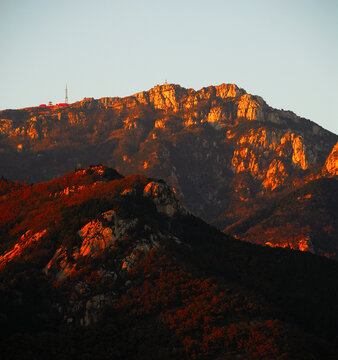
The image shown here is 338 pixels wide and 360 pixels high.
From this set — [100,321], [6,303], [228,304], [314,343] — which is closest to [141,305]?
[100,321]

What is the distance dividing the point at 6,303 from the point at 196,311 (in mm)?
53716

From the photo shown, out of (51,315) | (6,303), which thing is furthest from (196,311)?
(6,303)

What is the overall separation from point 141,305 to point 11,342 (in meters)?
42.8

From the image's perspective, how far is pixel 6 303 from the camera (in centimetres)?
19412

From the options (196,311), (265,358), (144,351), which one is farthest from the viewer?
(196,311)

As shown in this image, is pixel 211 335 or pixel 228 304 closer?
pixel 211 335

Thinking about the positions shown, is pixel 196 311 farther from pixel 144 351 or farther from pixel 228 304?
pixel 144 351

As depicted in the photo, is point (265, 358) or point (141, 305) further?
point (141, 305)

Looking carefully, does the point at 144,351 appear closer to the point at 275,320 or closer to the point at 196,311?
the point at 196,311

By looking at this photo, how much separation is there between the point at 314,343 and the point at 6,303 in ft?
281

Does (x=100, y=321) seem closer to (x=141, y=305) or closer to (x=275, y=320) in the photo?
(x=141, y=305)

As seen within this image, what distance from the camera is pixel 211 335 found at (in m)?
178

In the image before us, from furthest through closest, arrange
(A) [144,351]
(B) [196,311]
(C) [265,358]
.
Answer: (B) [196,311]
(A) [144,351]
(C) [265,358]

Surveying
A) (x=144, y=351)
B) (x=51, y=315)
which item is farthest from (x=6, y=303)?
(x=144, y=351)
